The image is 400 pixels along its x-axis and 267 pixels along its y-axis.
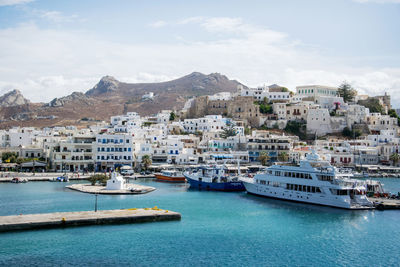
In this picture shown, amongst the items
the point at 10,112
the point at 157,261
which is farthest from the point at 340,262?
the point at 10,112

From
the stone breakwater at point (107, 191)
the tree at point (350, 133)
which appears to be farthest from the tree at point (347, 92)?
the stone breakwater at point (107, 191)

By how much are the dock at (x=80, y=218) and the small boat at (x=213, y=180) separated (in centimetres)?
1689

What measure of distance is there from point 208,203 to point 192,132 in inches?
1768

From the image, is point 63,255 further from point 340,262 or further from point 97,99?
point 97,99

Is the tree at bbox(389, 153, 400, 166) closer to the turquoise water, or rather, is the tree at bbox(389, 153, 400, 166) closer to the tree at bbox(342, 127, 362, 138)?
the tree at bbox(342, 127, 362, 138)

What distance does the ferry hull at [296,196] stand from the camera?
37750mm

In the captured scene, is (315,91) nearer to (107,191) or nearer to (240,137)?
(240,137)

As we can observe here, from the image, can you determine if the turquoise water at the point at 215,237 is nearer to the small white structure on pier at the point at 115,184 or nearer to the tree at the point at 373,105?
the small white structure on pier at the point at 115,184

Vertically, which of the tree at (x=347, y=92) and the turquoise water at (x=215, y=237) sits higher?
the tree at (x=347, y=92)

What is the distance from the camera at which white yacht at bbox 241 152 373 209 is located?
38219 millimetres

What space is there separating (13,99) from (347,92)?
13412cm

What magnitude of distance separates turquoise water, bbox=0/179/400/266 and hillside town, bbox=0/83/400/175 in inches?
874

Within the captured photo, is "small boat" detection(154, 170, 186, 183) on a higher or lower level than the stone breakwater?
higher

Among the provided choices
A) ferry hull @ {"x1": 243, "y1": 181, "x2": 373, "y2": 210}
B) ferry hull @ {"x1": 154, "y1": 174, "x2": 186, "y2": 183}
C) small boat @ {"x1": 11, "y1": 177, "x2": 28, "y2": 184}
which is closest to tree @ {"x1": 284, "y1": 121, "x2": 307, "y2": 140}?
ferry hull @ {"x1": 154, "y1": 174, "x2": 186, "y2": 183}
